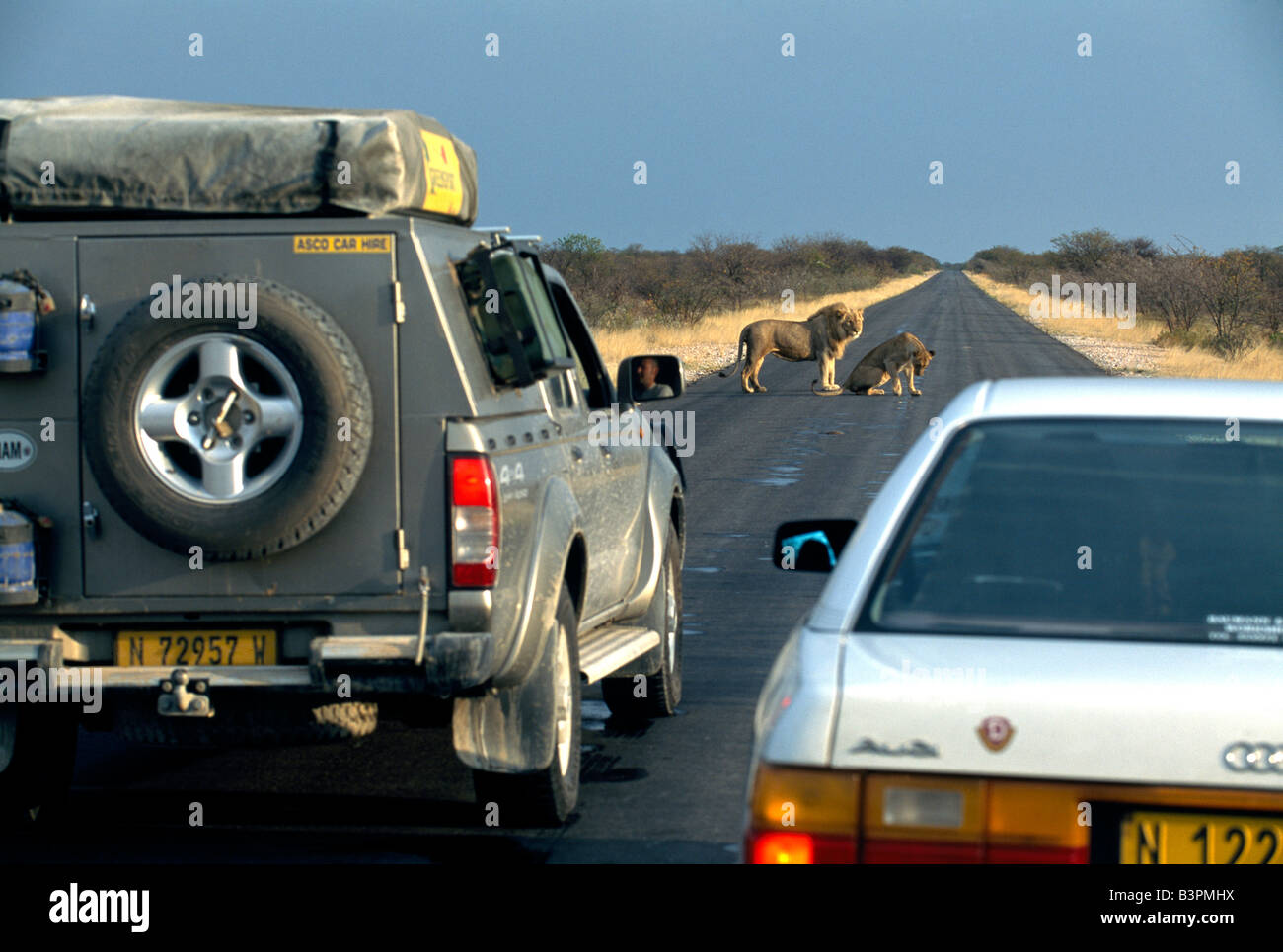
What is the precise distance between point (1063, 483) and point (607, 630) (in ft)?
11.5

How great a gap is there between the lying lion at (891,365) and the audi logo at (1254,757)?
2207cm

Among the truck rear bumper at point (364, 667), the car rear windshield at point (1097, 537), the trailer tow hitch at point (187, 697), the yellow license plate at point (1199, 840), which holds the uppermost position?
the car rear windshield at point (1097, 537)

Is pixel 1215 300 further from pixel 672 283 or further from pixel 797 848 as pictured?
pixel 797 848

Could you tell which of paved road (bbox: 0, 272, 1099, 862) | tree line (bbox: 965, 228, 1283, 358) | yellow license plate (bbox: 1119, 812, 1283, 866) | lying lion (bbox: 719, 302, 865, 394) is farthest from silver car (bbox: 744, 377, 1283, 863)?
tree line (bbox: 965, 228, 1283, 358)

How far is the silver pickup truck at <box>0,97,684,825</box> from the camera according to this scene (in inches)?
183

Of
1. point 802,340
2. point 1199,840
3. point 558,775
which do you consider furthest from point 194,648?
point 802,340

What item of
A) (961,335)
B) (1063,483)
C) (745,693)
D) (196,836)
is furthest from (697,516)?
(961,335)

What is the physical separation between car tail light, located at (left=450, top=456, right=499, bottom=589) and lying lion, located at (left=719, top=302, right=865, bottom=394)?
69.1ft

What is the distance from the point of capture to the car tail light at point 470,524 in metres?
4.68

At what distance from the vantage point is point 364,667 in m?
4.65

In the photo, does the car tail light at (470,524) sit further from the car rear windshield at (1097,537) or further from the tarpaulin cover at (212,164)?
the car rear windshield at (1097,537)

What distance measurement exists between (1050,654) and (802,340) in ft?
79.1

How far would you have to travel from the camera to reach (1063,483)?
10.7 ft

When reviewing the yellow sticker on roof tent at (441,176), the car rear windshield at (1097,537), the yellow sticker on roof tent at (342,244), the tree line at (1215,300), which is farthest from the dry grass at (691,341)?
the car rear windshield at (1097,537)
